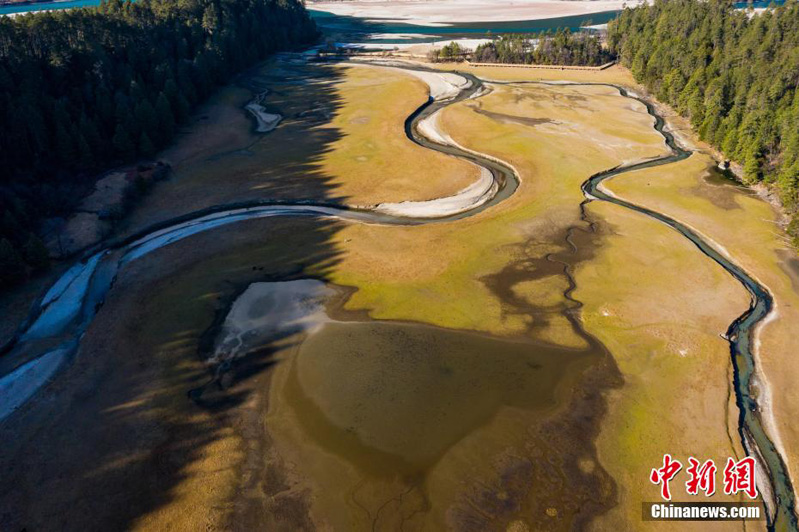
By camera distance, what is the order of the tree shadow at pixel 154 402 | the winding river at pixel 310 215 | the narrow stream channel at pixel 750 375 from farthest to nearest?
the winding river at pixel 310 215 → the narrow stream channel at pixel 750 375 → the tree shadow at pixel 154 402

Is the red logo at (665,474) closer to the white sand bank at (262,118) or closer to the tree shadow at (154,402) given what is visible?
the tree shadow at (154,402)

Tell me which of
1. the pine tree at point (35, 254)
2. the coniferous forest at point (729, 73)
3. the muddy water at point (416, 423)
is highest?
the coniferous forest at point (729, 73)

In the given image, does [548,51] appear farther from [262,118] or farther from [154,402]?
[154,402]

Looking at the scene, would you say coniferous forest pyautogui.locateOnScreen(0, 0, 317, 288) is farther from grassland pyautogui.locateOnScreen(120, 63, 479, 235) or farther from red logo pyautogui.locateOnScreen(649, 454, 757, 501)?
red logo pyautogui.locateOnScreen(649, 454, 757, 501)

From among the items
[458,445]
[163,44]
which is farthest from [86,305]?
[163,44]

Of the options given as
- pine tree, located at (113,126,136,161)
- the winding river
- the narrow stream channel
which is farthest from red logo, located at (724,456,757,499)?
pine tree, located at (113,126,136,161)

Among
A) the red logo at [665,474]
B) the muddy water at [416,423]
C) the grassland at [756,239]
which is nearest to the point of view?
the muddy water at [416,423]

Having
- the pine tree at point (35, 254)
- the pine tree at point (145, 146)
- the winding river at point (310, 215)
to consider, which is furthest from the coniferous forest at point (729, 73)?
the pine tree at point (145, 146)
